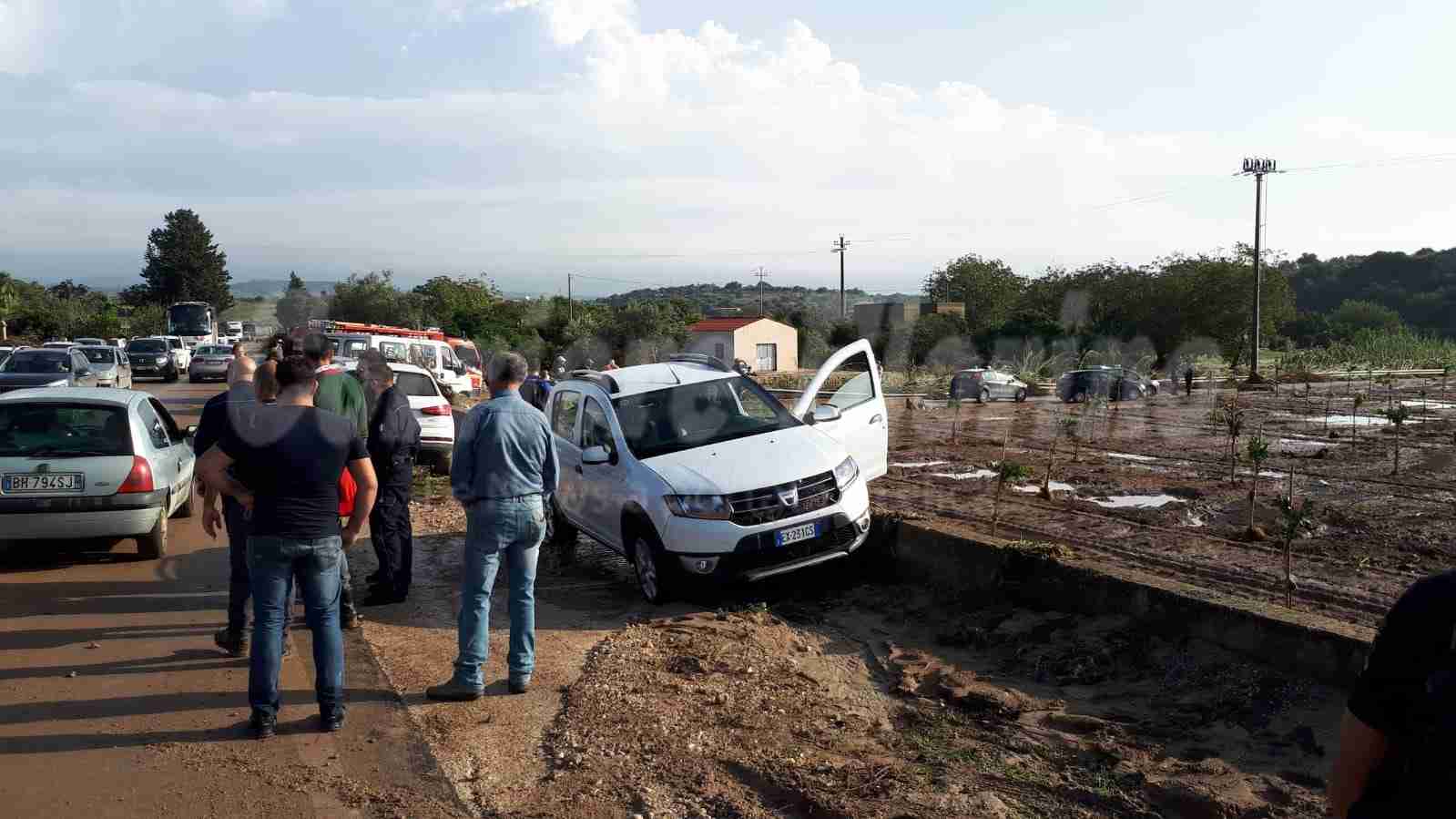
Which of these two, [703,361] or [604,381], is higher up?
[703,361]

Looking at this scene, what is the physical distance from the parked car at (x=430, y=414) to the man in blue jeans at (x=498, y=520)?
9368 mm

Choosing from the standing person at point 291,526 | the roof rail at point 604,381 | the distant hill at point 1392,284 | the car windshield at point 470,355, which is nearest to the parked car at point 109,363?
the car windshield at point 470,355

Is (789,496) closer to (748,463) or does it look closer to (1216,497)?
(748,463)

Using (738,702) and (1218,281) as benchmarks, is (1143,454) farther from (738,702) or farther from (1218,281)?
(1218,281)

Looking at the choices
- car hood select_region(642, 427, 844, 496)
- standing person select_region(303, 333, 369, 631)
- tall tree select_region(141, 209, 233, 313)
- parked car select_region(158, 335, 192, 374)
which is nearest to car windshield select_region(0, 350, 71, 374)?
parked car select_region(158, 335, 192, 374)

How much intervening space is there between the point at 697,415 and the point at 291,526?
435 centimetres

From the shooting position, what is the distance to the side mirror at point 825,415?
9523mm

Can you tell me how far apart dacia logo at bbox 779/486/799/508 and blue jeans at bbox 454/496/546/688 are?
7.68 feet

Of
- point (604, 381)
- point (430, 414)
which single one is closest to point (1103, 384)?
point (430, 414)

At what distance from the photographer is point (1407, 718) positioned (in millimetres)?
2053

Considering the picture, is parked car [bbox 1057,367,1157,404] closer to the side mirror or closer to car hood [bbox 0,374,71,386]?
the side mirror

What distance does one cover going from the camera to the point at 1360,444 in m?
19.8

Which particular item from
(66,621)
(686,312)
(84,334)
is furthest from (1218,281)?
(84,334)

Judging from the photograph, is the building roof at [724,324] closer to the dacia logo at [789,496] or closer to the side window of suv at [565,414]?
the side window of suv at [565,414]
